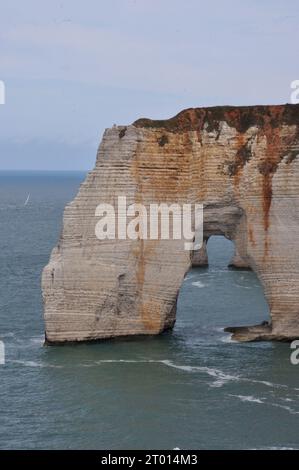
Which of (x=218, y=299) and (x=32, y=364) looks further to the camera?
(x=218, y=299)

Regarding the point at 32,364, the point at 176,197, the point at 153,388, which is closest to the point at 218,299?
the point at 176,197

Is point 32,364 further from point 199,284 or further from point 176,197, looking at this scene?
point 199,284

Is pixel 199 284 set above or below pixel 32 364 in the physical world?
above

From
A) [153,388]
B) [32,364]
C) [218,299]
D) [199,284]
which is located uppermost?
[199,284]

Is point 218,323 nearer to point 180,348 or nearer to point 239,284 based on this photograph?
point 180,348

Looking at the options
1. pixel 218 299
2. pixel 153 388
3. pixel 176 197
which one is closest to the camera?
pixel 153 388
